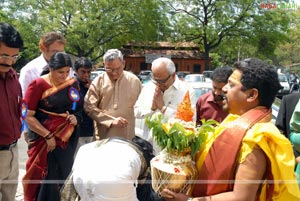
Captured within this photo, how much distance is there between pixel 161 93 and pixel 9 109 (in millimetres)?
1419

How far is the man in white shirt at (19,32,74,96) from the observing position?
360 centimetres

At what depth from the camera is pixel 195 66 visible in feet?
153

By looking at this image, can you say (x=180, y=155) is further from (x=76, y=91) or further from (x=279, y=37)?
(x=279, y=37)

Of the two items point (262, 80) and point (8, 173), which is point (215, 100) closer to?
point (262, 80)

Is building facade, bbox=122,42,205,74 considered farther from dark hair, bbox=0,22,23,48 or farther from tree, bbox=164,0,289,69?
dark hair, bbox=0,22,23,48

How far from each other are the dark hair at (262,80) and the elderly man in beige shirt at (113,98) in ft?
6.83

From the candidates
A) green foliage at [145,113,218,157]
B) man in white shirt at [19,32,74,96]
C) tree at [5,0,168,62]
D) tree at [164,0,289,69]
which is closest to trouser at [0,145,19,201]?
man in white shirt at [19,32,74,96]

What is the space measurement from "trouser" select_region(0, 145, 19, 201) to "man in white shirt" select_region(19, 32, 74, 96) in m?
0.97

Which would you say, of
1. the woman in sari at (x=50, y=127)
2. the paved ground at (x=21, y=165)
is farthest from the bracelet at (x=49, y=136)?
the paved ground at (x=21, y=165)

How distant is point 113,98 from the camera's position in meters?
3.78

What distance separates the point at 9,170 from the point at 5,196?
0.20m

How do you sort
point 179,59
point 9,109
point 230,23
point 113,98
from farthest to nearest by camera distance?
1. point 179,59
2. point 230,23
3. point 113,98
4. point 9,109

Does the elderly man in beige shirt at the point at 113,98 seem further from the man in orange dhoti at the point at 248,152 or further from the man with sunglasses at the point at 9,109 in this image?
the man in orange dhoti at the point at 248,152

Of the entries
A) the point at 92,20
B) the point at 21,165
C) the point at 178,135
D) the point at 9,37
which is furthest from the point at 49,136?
the point at 92,20
